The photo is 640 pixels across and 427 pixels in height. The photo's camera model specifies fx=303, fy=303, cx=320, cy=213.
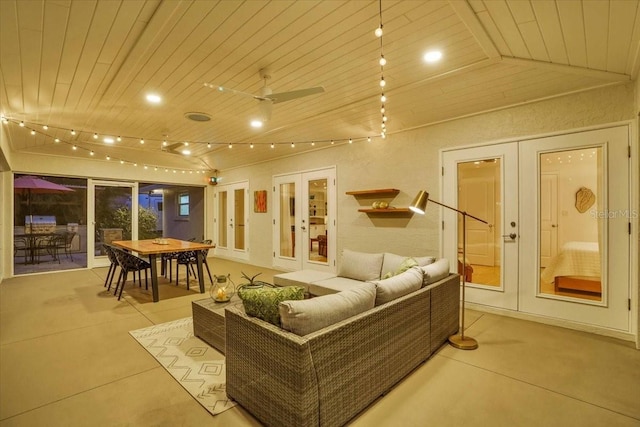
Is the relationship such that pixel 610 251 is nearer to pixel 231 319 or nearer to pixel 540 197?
pixel 540 197

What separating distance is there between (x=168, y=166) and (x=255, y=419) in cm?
732

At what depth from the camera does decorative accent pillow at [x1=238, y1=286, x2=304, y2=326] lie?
6.24ft

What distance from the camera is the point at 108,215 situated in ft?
23.7

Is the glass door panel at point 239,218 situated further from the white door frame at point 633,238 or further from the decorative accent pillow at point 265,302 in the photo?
the white door frame at point 633,238

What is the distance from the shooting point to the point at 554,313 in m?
3.46

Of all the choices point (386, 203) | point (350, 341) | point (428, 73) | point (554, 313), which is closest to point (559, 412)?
point (350, 341)

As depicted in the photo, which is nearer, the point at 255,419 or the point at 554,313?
the point at 255,419

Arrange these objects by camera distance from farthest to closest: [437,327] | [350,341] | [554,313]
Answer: [554,313] → [437,327] → [350,341]

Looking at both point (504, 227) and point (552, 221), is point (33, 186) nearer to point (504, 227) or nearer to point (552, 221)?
point (504, 227)

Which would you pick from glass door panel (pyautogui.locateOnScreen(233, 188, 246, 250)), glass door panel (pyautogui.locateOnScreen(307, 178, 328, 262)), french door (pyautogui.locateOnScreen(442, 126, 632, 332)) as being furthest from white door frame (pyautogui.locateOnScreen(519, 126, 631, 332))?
glass door panel (pyautogui.locateOnScreen(233, 188, 246, 250))

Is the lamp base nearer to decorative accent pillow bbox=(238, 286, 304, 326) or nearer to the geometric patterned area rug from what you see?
decorative accent pillow bbox=(238, 286, 304, 326)

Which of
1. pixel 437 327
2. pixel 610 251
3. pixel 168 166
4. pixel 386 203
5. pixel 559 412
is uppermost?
pixel 168 166

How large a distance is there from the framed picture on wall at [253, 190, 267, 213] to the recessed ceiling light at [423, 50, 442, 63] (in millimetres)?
5008

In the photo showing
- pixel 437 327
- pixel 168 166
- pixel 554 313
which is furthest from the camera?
pixel 168 166
